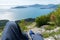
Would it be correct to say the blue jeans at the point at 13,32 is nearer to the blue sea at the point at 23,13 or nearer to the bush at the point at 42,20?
the blue sea at the point at 23,13

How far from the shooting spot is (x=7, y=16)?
4938 millimetres

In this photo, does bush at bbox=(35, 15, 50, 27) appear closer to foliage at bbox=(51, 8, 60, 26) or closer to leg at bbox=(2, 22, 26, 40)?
foliage at bbox=(51, 8, 60, 26)

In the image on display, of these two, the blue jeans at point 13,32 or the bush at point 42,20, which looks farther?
the bush at point 42,20

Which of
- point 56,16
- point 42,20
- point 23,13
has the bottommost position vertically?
point 42,20

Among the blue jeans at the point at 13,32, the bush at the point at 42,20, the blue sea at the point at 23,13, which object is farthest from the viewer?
the bush at the point at 42,20

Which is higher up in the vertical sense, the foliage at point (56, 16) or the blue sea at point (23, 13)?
the blue sea at point (23, 13)

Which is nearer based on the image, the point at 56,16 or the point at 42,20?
the point at 56,16

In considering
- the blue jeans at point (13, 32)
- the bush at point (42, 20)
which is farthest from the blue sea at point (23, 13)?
the blue jeans at point (13, 32)

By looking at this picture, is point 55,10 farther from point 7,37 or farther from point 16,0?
point 7,37

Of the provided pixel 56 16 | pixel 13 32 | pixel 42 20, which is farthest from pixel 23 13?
pixel 13 32

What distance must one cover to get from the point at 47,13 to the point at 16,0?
1.00 metres

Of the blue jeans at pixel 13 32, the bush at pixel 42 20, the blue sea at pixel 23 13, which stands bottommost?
the bush at pixel 42 20

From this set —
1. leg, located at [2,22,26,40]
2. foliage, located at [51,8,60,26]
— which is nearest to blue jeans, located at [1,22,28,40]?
leg, located at [2,22,26,40]

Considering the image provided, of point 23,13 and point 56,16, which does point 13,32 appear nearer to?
point 23,13
